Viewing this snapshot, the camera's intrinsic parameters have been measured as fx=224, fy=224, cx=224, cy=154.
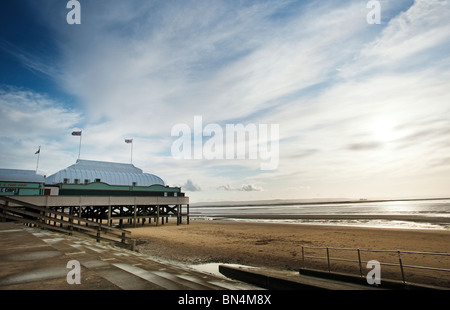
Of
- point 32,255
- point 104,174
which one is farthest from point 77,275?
point 104,174

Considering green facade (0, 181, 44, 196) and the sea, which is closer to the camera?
green facade (0, 181, 44, 196)

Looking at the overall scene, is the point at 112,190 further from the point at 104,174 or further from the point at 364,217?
the point at 364,217

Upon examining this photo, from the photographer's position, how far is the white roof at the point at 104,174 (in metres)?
57.3

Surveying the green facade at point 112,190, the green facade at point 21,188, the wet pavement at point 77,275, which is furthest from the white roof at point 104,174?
the wet pavement at point 77,275

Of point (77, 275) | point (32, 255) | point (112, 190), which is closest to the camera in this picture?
point (77, 275)

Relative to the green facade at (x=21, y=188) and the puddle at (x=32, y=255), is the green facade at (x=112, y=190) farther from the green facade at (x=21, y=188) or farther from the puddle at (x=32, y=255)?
the puddle at (x=32, y=255)

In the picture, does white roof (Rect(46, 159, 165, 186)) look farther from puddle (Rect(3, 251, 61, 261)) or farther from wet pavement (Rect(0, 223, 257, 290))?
wet pavement (Rect(0, 223, 257, 290))

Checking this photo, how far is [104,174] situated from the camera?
6288 cm

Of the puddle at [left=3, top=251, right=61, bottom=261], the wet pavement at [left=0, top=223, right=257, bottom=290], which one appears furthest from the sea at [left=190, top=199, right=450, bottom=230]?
the puddle at [left=3, top=251, right=61, bottom=261]

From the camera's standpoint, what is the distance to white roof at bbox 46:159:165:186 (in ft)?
188

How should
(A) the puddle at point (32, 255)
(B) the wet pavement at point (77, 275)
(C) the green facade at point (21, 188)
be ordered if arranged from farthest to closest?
(C) the green facade at point (21, 188)
(A) the puddle at point (32, 255)
(B) the wet pavement at point (77, 275)

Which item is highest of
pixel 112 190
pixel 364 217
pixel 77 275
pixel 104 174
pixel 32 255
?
pixel 104 174
